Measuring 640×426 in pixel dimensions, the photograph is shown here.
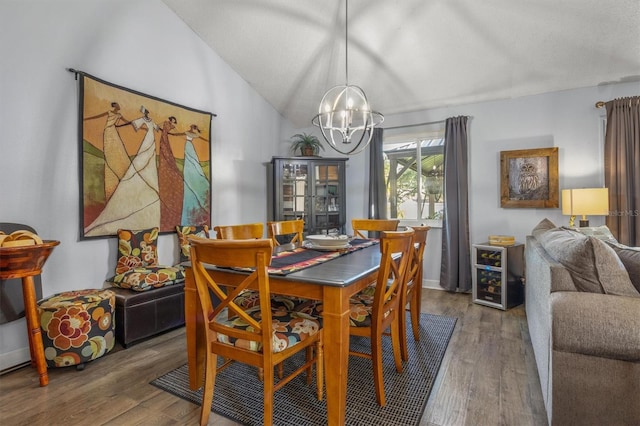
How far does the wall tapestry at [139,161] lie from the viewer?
2723 mm

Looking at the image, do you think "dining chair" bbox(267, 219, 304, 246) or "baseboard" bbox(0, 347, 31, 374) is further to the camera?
"dining chair" bbox(267, 219, 304, 246)

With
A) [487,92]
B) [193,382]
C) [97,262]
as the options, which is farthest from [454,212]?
[97,262]

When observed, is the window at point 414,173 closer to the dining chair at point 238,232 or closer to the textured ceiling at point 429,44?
the textured ceiling at point 429,44

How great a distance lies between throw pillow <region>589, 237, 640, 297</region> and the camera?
138 centimetres

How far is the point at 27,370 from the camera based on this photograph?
2201mm

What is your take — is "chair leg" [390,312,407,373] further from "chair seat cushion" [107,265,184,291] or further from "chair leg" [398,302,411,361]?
"chair seat cushion" [107,265,184,291]

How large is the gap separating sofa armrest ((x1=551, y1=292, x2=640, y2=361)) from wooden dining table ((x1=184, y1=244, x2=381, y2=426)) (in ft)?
2.66

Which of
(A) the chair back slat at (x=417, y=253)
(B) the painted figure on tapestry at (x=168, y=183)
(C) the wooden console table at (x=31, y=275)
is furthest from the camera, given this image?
(B) the painted figure on tapestry at (x=168, y=183)

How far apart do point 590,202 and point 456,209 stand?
4.12 ft

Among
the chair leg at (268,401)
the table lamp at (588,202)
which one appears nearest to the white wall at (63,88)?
the chair leg at (268,401)

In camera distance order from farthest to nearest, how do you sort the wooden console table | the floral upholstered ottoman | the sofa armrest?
1. the floral upholstered ottoman
2. the wooden console table
3. the sofa armrest

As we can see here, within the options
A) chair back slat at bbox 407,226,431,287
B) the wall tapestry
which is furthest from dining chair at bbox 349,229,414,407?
the wall tapestry

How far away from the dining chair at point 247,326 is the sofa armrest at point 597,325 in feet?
3.50

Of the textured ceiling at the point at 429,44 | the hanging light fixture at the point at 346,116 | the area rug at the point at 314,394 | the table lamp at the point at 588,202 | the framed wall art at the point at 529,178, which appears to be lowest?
the area rug at the point at 314,394
